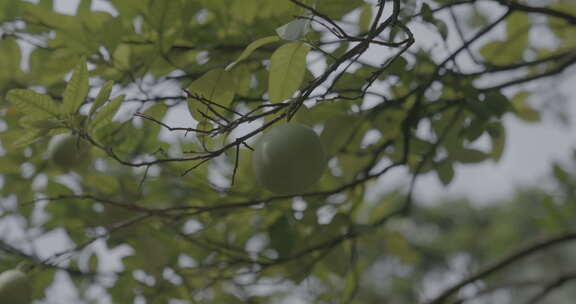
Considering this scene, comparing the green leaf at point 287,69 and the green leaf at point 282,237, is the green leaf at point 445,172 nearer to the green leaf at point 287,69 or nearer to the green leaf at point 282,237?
the green leaf at point 282,237

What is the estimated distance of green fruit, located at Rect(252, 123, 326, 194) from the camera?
1.87 feet

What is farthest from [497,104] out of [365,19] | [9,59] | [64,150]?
[9,59]

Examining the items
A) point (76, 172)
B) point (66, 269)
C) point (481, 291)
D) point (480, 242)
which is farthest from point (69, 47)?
point (480, 242)

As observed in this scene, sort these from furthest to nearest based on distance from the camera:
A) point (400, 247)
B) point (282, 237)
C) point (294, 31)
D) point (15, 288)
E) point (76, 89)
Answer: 1. point (400, 247)
2. point (282, 237)
3. point (15, 288)
4. point (76, 89)
5. point (294, 31)

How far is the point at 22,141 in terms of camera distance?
0.68m

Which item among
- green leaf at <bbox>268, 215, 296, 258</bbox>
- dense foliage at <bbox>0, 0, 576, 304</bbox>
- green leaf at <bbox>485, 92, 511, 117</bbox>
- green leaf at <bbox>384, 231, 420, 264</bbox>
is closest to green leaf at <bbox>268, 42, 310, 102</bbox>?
dense foliage at <bbox>0, 0, 576, 304</bbox>

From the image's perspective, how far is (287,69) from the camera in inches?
25.3

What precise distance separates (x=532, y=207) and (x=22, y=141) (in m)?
6.80

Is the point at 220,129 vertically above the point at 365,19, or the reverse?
the point at 365,19

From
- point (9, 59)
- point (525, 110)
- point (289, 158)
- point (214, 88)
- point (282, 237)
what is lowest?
point (289, 158)

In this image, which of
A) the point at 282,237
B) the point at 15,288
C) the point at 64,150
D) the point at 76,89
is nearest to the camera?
the point at 76,89

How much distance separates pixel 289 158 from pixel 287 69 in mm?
130

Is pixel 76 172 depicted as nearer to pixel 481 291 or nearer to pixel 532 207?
pixel 481 291

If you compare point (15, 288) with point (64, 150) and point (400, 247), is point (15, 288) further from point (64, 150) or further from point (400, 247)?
point (400, 247)
